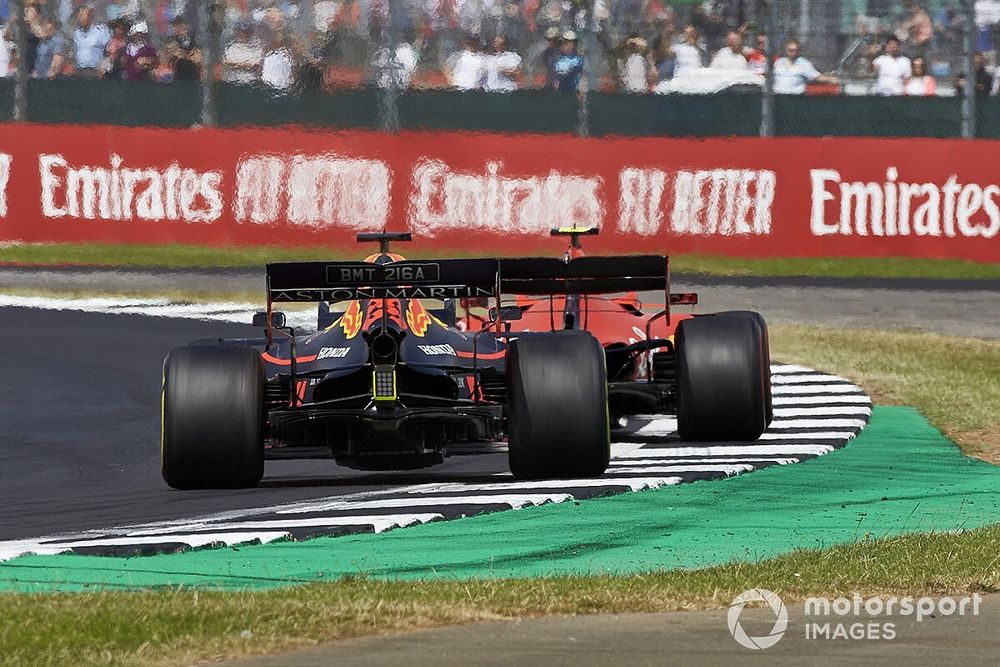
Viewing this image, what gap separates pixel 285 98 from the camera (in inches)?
890

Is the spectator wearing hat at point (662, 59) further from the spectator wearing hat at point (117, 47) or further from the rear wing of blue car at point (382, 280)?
the rear wing of blue car at point (382, 280)

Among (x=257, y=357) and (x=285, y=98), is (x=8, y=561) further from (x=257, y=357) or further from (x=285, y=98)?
(x=285, y=98)

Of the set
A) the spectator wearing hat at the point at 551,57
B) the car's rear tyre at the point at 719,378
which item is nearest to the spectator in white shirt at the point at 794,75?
the spectator wearing hat at the point at 551,57

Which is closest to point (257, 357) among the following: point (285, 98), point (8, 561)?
point (8, 561)

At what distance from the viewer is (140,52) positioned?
22.9 meters

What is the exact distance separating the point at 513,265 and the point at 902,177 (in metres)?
12.9

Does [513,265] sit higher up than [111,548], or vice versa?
[513,265]

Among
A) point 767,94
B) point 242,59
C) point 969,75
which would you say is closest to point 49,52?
point 242,59

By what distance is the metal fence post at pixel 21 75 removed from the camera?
73.8 feet

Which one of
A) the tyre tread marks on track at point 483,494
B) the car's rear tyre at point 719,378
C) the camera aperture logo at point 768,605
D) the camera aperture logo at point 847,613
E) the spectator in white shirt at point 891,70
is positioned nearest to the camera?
the camera aperture logo at point 768,605

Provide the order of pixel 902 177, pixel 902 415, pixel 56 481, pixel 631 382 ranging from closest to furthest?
pixel 56 481
pixel 631 382
pixel 902 415
pixel 902 177

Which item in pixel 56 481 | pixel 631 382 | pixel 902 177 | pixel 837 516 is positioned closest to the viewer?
pixel 837 516

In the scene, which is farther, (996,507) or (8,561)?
(996,507)

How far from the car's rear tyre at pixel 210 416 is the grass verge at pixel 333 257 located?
13196mm
